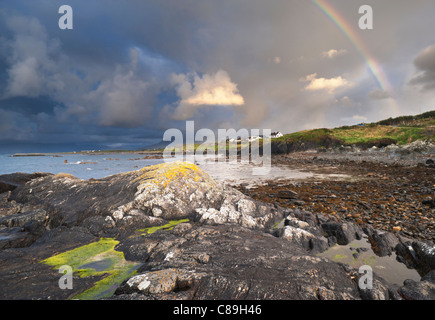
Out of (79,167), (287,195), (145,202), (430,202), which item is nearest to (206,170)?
(287,195)

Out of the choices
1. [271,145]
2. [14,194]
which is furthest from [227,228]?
[271,145]

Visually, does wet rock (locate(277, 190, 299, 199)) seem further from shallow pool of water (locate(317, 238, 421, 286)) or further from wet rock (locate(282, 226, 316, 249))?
wet rock (locate(282, 226, 316, 249))

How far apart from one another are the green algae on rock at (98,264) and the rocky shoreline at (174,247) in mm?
23

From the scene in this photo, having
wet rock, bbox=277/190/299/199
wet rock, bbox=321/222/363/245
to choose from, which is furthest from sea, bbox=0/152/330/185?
wet rock, bbox=321/222/363/245

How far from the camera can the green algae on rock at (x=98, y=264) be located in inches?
162

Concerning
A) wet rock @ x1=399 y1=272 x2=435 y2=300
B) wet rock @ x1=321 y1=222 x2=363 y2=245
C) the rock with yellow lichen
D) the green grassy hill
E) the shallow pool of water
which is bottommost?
the shallow pool of water

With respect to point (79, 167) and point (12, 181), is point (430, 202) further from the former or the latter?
point (79, 167)

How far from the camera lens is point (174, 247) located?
17.0 feet

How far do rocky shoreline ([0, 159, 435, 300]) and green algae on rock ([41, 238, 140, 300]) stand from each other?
0.02 meters

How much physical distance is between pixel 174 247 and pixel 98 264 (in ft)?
6.69

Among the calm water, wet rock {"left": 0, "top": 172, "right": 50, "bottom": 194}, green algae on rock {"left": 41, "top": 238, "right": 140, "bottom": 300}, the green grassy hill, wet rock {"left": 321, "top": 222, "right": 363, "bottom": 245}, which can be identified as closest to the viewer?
green algae on rock {"left": 41, "top": 238, "right": 140, "bottom": 300}

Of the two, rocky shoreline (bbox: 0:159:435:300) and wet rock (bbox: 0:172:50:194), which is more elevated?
wet rock (bbox: 0:172:50:194)

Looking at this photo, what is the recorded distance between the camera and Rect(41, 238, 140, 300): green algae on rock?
4.12 m

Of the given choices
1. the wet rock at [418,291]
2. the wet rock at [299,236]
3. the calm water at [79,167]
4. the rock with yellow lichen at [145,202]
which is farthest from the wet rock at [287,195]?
the calm water at [79,167]
